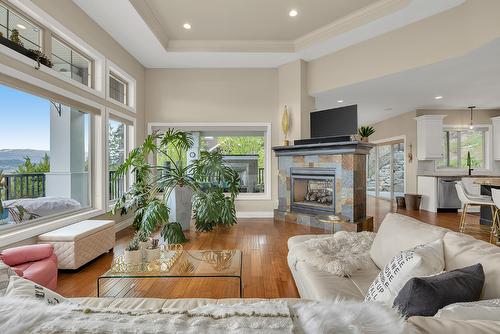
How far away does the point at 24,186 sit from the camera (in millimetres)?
3031

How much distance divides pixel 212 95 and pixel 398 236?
464 cm

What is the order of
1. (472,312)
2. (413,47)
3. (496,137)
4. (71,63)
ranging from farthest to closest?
(496,137) < (413,47) < (71,63) < (472,312)

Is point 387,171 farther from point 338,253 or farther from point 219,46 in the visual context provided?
point 338,253

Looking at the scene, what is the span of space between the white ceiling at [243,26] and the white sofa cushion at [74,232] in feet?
9.38

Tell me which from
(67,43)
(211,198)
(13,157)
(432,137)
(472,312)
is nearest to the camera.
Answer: (472,312)

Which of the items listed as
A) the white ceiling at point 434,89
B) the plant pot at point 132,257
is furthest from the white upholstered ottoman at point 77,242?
the white ceiling at point 434,89

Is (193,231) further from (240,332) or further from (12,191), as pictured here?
(240,332)

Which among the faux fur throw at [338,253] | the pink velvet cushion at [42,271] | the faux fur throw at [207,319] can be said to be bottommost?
the pink velvet cushion at [42,271]

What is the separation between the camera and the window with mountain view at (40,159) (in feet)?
9.21

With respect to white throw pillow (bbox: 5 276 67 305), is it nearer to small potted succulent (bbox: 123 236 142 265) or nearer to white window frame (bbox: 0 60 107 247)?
small potted succulent (bbox: 123 236 142 265)

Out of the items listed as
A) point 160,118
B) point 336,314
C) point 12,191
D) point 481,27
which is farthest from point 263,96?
point 336,314

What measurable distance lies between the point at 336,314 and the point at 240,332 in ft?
0.81

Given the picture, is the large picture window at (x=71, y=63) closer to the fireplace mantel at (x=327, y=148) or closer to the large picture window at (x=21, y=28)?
the large picture window at (x=21, y=28)

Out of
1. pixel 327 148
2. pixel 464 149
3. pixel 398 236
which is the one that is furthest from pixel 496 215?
pixel 464 149
